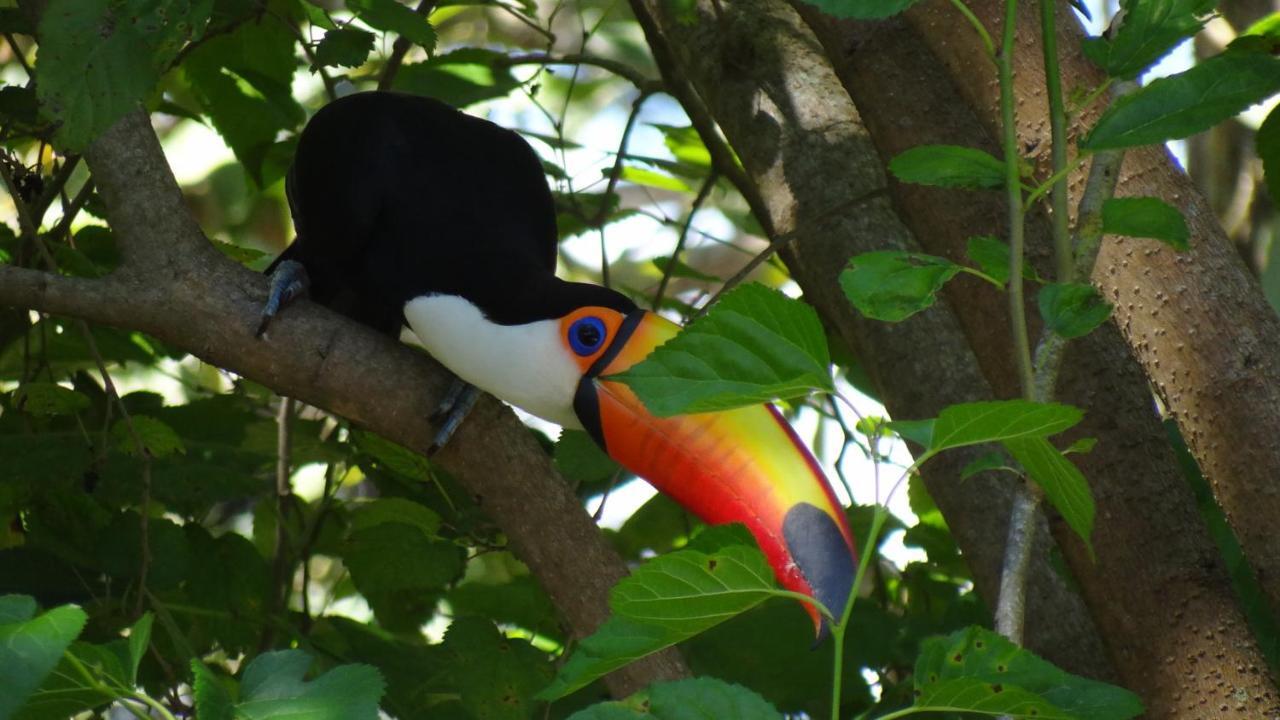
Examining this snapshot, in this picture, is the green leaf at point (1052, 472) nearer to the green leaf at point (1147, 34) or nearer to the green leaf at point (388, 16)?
the green leaf at point (1147, 34)

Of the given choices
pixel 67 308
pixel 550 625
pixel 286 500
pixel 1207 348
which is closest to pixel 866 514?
pixel 550 625

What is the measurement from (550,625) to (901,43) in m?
1.22

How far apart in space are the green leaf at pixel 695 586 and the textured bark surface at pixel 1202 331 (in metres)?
0.95

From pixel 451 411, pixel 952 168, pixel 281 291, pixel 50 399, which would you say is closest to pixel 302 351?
pixel 281 291

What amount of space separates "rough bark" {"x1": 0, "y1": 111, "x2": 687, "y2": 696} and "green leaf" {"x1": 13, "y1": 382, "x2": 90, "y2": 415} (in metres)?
0.41

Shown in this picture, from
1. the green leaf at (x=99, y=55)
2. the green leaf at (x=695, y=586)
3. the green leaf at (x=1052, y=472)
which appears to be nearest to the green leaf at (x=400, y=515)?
the green leaf at (x=99, y=55)

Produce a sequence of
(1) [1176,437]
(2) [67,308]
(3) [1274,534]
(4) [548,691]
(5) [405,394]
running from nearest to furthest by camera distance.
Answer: (4) [548,691], (3) [1274,534], (2) [67,308], (5) [405,394], (1) [1176,437]

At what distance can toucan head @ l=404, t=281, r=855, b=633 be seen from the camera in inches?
81.9

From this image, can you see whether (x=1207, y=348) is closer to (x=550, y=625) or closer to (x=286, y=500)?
(x=550, y=625)

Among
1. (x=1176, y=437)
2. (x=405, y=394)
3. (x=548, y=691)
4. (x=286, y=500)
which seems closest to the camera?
(x=548, y=691)

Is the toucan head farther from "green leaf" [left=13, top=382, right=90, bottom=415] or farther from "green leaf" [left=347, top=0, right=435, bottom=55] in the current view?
"green leaf" [left=13, top=382, right=90, bottom=415]

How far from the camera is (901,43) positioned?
2.45 meters

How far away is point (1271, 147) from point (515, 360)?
3.64 feet

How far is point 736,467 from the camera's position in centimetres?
210
